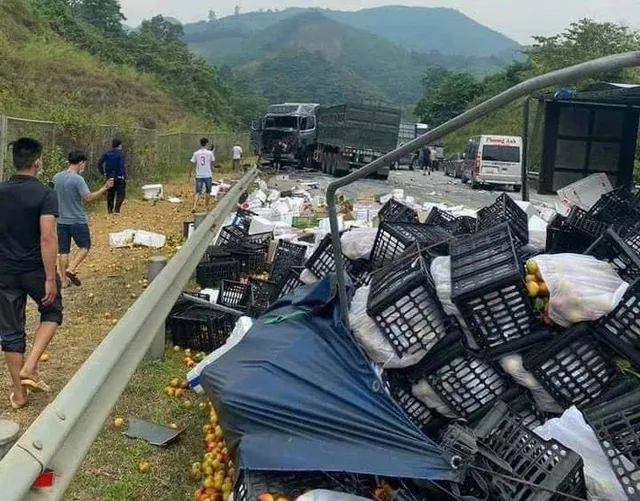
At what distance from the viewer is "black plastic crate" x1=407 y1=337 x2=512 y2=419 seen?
370 cm

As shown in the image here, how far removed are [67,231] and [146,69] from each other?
48.3 m

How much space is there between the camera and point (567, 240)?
5.24m

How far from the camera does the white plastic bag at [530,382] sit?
3.57 m

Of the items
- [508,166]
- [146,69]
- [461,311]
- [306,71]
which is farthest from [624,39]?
[306,71]

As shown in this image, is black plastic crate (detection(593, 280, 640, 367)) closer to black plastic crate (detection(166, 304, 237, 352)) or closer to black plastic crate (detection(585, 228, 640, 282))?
black plastic crate (detection(585, 228, 640, 282))

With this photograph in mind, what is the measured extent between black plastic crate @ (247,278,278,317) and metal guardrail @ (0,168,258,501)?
192 centimetres

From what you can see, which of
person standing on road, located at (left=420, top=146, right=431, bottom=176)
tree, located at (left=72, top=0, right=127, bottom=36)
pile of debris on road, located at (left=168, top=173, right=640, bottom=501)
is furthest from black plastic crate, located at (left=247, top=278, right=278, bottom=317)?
tree, located at (left=72, top=0, right=127, bottom=36)

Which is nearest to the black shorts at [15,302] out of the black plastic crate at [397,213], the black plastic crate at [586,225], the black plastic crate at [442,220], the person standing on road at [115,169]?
the black plastic crate at [397,213]

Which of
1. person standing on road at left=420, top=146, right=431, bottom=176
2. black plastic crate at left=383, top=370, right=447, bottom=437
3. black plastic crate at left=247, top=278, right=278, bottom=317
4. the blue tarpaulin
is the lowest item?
person standing on road at left=420, top=146, right=431, bottom=176

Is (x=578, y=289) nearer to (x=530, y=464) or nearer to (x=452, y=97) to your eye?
(x=530, y=464)

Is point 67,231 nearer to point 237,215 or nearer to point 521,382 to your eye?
point 237,215

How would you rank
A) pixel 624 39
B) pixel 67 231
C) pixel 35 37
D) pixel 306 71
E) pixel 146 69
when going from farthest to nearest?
pixel 306 71
pixel 146 69
pixel 624 39
pixel 35 37
pixel 67 231

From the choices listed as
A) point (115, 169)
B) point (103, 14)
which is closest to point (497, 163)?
point (115, 169)

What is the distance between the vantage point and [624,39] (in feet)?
160
